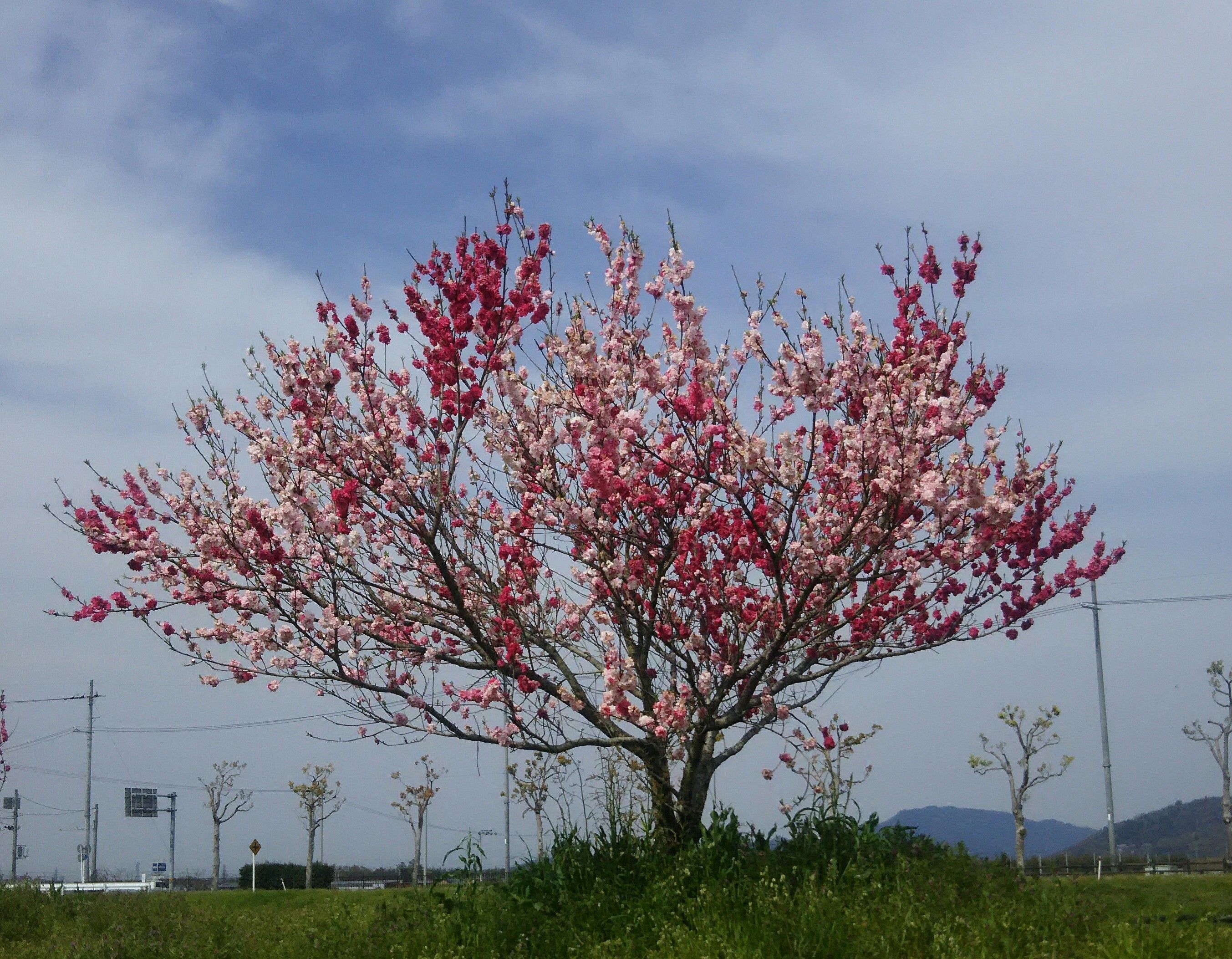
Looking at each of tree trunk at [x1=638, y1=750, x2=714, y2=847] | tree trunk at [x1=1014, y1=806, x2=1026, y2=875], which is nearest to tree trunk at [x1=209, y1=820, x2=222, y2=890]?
tree trunk at [x1=1014, y1=806, x2=1026, y2=875]

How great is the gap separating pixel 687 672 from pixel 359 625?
3.16 metres

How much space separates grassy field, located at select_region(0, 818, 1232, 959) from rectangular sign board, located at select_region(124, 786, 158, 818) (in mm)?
53227

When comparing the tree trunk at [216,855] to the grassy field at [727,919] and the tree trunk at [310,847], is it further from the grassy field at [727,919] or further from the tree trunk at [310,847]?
the grassy field at [727,919]

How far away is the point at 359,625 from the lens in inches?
396

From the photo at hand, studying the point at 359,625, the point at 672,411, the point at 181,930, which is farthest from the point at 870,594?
the point at 181,930

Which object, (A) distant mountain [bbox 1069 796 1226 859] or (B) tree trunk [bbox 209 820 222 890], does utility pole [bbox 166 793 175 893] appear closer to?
(B) tree trunk [bbox 209 820 222 890]

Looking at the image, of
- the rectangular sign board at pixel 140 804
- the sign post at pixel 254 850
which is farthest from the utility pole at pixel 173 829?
the sign post at pixel 254 850

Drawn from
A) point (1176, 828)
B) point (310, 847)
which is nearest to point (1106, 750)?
point (310, 847)

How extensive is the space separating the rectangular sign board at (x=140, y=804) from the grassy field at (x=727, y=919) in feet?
175

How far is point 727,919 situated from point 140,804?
6075cm

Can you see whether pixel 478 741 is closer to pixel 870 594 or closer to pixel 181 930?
pixel 870 594

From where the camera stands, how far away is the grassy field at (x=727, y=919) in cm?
725

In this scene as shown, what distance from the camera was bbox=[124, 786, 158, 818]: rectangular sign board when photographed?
195 feet

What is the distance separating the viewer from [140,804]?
59656mm
